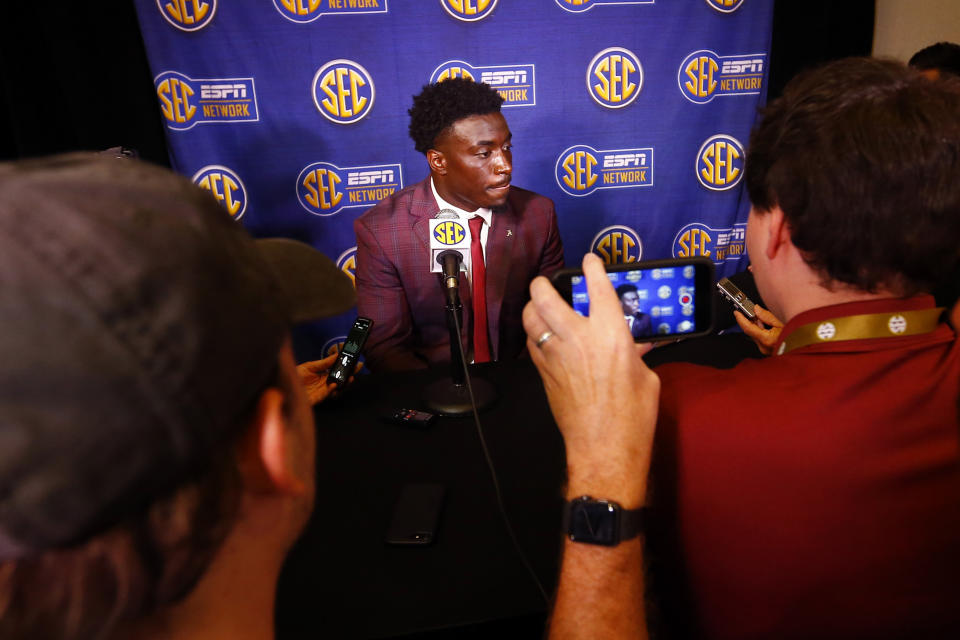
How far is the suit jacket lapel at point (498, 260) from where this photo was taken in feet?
8.24

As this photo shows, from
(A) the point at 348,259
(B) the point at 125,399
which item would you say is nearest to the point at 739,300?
(B) the point at 125,399

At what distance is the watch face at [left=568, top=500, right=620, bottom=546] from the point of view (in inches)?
31.8

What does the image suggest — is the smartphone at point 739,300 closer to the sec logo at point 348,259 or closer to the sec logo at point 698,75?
the sec logo at point 698,75

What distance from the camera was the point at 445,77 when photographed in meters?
2.55

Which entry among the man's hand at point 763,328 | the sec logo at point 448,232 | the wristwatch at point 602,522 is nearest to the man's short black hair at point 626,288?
the wristwatch at point 602,522

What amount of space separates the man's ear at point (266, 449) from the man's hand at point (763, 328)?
1496mm

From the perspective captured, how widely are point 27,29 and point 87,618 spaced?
9.17 feet

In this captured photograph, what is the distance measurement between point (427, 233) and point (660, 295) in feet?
5.05

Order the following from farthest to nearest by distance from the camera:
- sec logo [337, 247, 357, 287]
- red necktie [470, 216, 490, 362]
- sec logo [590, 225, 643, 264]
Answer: sec logo [590, 225, 643, 264]
sec logo [337, 247, 357, 287]
red necktie [470, 216, 490, 362]

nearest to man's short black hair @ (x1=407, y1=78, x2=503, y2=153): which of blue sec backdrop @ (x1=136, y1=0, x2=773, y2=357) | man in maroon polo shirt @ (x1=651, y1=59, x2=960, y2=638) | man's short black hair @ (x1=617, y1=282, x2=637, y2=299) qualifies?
blue sec backdrop @ (x1=136, y1=0, x2=773, y2=357)

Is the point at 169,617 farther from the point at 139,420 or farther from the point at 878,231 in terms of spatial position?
the point at 878,231

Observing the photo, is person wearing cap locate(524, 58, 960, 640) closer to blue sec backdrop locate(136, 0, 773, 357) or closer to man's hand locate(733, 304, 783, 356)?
man's hand locate(733, 304, 783, 356)

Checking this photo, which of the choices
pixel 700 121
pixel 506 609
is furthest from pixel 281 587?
pixel 700 121

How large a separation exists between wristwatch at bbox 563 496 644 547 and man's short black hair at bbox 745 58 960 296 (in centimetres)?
54
